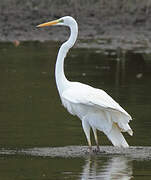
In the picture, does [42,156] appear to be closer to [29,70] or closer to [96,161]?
[96,161]

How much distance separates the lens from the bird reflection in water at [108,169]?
29.3ft

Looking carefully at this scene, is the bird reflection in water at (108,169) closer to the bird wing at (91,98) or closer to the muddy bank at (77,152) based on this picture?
the muddy bank at (77,152)

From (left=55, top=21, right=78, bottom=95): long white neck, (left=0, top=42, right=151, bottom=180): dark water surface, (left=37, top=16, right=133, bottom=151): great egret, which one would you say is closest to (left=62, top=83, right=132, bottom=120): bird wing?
(left=37, top=16, right=133, bottom=151): great egret

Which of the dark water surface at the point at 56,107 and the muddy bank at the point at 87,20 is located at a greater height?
the muddy bank at the point at 87,20

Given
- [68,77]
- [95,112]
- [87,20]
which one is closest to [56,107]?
[68,77]

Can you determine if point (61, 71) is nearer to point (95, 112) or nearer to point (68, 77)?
point (95, 112)

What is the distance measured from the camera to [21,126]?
38.7ft

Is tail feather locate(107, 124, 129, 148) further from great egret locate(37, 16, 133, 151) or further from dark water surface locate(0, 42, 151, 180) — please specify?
dark water surface locate(0, 42, 151, 180)

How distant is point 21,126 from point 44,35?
1187 centimetres

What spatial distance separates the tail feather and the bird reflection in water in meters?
0.40

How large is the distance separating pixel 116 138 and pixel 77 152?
23.1 inches

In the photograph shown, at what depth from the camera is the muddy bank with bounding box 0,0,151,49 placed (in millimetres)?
22953

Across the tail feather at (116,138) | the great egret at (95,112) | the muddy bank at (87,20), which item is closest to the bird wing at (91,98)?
the great egret at (95,112)

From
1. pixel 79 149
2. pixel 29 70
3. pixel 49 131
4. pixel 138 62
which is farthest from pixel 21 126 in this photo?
pixel 138 62
